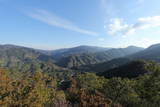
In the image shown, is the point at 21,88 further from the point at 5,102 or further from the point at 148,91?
the point at 148,91

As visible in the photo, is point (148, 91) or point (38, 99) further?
point (148, 91)

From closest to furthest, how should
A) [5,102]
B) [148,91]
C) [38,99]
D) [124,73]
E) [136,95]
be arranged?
[5,102] < [38,99] < [148,91] < [136,95] < [124,73]

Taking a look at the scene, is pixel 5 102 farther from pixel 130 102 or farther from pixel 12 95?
pixel 130 102

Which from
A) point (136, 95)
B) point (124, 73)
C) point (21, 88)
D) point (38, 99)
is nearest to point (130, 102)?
point (136, 95)

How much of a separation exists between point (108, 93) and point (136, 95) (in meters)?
4.94

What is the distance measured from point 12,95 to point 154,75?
59.5ft

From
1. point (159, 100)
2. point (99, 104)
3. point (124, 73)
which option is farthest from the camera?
point (124, 73)

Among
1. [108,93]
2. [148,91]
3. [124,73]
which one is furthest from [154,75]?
[124,73]

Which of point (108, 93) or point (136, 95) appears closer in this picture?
point (136, 95)

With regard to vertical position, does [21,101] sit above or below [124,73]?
above

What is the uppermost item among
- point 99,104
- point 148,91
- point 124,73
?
point 99,104

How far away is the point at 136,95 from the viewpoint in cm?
2238

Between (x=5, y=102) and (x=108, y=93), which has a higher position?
(x=5, y=102)

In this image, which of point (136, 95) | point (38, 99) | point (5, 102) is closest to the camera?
point (5, 102)
